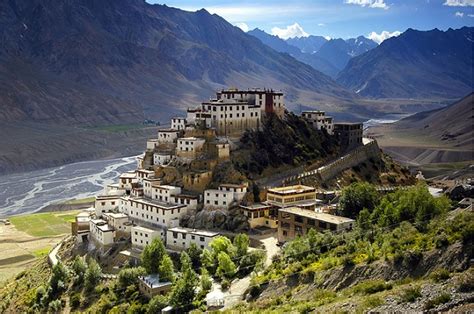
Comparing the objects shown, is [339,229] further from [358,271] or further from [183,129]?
[183,129]

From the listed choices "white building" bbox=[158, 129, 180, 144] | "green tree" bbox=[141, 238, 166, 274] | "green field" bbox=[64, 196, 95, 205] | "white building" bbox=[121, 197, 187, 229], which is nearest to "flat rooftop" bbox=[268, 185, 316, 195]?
"white building" bbox=[121, 197, 187, 229]

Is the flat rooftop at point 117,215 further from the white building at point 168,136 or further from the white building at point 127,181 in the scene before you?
the white building at point 168,136

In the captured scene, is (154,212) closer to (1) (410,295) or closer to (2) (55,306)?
(2) (55,306)

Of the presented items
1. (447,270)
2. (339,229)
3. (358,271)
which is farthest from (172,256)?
(447,270)

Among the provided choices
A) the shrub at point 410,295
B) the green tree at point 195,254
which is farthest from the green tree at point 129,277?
the shrub at point 410,295

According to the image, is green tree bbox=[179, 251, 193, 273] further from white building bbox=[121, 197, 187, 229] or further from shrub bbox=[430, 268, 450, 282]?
shrub bbox=[430, 268, 450, 282]

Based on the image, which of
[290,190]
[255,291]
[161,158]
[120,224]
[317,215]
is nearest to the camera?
[255,291]

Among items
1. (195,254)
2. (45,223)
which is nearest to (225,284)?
(195,254)
